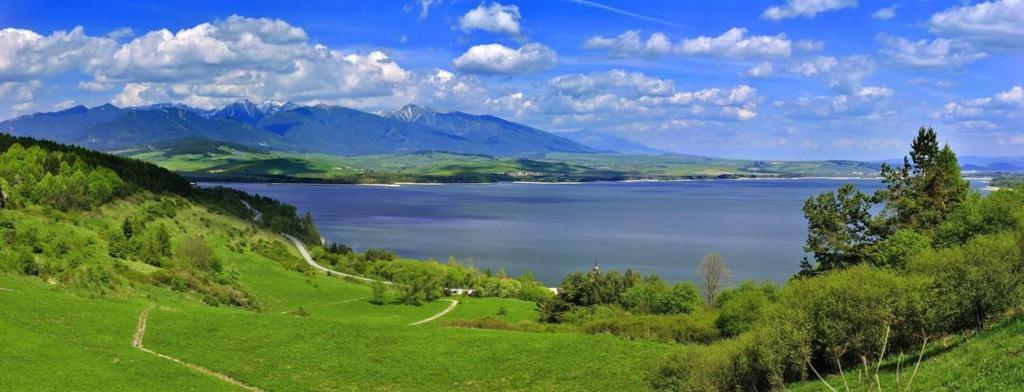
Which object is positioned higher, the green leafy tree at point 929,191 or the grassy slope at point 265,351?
the green leafy tree at point 929,191

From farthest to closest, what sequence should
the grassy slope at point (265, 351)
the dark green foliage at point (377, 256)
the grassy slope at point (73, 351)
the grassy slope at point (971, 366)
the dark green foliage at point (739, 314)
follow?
1. the dark green foliage at point (377, 256)
2. the dark green foliage at point (739, 314)
3. the grassy slope at point (265, 351)
4. the grassy slope at point (73, 351)
5. the grassy slope at point (971, 366)

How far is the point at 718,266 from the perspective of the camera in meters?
87.2

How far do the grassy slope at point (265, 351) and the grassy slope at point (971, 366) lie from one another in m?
15.1

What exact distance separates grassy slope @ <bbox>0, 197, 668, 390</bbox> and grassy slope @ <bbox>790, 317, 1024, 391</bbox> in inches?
593

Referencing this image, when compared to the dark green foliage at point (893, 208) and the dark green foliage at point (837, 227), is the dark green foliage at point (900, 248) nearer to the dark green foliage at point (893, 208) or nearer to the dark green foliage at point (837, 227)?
the dark green foliage at point (893, 208)

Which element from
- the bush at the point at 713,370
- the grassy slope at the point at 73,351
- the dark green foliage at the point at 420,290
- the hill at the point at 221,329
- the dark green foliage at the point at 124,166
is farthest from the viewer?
the dark green foliage at the point at 124,166

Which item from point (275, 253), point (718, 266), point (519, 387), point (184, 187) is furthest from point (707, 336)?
point (184, 187)

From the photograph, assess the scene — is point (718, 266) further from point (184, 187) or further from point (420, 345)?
point (184, 187)

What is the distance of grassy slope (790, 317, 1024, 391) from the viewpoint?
1939 cm

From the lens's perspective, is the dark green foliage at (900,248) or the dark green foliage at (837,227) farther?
the dark green foliage at (837,227)

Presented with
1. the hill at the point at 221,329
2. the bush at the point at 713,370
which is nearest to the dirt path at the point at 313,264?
the hill at the point at 221,329

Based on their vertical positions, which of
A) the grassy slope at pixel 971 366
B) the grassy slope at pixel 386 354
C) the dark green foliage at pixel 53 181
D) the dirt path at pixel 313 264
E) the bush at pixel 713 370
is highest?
the dark green foliage at pixel 53 181

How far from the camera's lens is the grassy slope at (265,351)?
33.2 meters

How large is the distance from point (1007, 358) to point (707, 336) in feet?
101
